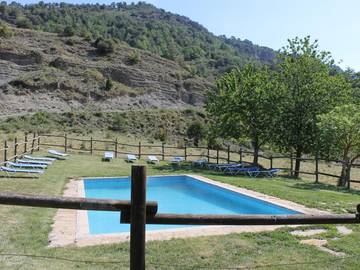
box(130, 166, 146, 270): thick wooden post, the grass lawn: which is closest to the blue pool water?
the grass lawn

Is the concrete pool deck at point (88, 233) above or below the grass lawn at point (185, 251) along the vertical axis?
below

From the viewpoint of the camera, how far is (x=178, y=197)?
15.3 m

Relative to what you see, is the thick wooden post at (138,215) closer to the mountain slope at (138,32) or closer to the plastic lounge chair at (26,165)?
the plastic lounge chair at (26,165)

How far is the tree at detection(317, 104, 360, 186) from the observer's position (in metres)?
16.3

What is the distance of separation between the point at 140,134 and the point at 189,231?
105 ft

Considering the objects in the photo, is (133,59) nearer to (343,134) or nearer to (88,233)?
(343,134)

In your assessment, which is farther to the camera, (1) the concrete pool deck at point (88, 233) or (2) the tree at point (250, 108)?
(2) the tree at point (250, 108)

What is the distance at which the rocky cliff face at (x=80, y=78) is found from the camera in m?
41.8

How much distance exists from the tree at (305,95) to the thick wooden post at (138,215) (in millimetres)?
17292

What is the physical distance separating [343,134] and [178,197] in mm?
7121

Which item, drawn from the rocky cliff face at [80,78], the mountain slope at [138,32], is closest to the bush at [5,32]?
the rocky cliff face at [80,78]

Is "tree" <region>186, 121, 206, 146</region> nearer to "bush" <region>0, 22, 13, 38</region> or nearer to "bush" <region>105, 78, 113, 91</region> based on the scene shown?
"bush" <region>105, 78, 113, 91</region>

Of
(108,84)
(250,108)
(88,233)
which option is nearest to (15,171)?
(88,233)

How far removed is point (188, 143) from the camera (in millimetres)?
38594
